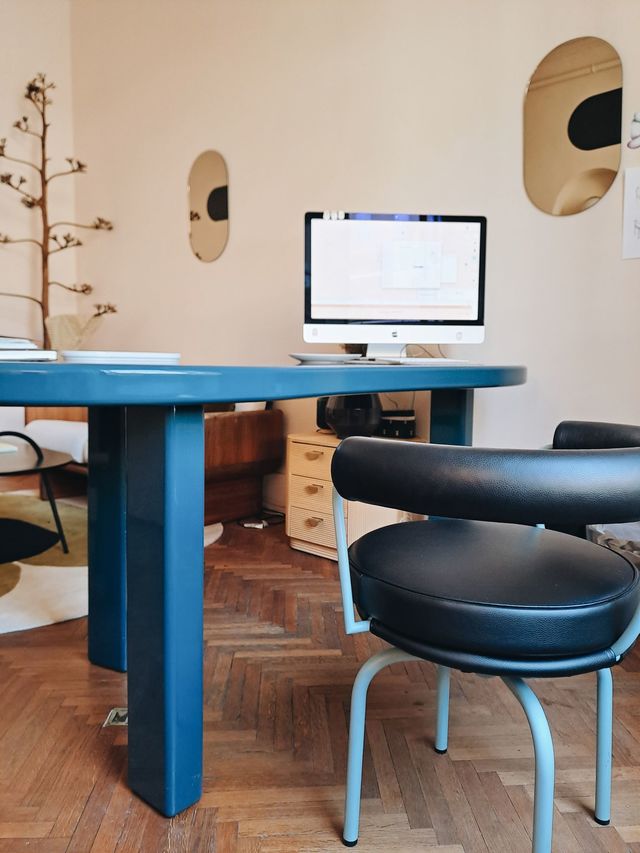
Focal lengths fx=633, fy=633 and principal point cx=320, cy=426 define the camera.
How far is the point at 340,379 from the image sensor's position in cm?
100

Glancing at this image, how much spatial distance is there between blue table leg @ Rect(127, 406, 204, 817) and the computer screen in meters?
1.08

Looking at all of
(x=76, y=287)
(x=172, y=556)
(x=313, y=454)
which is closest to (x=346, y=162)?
(x=313, y=454)

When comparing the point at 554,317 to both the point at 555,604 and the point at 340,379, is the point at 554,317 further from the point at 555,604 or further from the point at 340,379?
the point at 555,604

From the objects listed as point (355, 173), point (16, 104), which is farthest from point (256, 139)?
point (16, 104)

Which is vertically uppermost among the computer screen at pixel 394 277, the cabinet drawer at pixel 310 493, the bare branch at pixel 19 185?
the bare branch at pixel 19 185

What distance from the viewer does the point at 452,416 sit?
5.98 feet

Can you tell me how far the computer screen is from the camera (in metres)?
2.00

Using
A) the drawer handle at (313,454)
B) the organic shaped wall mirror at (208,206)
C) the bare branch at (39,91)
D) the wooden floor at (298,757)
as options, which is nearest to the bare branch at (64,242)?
the bare branch at (39,91)

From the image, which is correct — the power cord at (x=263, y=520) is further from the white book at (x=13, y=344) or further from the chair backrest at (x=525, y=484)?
the chair backrest at (x=525, y=484)

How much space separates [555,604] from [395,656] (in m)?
0.29

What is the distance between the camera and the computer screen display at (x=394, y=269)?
79.1 inches

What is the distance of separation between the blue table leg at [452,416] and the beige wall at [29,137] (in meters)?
3.66

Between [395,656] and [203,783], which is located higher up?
[395,656]

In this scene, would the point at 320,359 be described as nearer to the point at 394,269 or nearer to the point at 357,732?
the point at 394,269
